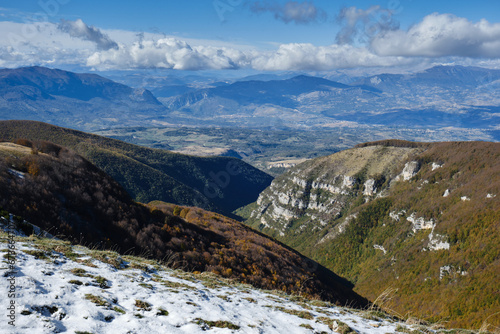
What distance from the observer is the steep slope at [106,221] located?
2191 centimetres

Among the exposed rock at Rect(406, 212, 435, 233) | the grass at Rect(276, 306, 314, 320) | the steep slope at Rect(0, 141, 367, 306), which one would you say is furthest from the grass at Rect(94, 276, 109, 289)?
the exposed rock at Rect(406, 212, 435, 233)

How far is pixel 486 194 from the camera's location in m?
147

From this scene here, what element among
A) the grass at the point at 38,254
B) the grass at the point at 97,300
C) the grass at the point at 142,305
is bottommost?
the grass at the point at 142,305

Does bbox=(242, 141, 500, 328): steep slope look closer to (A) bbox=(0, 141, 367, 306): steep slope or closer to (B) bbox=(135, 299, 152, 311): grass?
(A) bbox=(0, 141, 367, 306): steep slope

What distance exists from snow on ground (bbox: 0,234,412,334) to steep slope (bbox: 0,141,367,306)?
3.02 m

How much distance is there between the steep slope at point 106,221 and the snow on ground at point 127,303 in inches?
119

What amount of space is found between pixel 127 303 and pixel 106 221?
1741cm

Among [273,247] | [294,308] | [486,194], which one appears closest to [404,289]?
[486,194]

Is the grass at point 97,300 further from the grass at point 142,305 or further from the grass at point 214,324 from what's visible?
the grass at point 214,324

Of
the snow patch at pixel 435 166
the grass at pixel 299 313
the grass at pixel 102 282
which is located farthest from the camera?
the snow patch at pixel 435 166

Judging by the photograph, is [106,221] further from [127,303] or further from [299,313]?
[299,313]

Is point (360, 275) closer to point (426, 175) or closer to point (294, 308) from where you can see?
point (426, 175)

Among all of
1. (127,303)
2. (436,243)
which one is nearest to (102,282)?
(127,303)

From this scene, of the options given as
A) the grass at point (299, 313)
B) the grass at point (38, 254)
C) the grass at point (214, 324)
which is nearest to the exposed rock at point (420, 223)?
the grass at point (299, 313)
